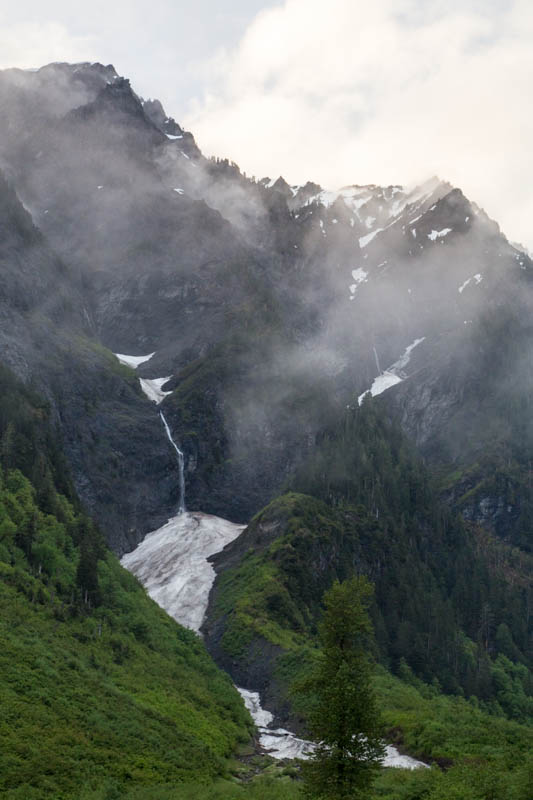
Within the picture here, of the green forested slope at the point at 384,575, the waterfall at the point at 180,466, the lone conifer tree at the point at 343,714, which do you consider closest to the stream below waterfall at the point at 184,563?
the waterfall at the point at 180,466

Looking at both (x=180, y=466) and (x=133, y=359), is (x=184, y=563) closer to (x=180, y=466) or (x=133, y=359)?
(x=180, y=466)

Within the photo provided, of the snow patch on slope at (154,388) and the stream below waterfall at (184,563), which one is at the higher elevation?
the snow patch on slope at (154,388)

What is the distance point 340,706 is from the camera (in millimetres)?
32281

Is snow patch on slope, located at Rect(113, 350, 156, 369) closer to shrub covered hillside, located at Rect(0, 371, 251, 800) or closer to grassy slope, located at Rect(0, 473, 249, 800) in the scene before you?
shrub covered hillside, located at Rect(0, 371, 251, 800)

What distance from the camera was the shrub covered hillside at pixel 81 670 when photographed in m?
39.1

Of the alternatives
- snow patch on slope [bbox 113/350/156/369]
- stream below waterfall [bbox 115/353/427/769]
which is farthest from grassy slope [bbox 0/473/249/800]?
snow patch on slope [bbox 113/350/156/369]

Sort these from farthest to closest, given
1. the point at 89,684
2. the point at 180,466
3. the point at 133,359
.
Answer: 1. the point at 133,359
2. the point at 180,466
3. the point at 89,684

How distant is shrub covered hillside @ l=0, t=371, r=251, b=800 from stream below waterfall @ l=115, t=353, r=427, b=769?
457 inches

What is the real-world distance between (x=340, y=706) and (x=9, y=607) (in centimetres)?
3226

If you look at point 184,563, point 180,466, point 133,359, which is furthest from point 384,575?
point 133,359

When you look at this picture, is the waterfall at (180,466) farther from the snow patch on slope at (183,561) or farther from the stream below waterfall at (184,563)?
the snow patch on slope at (183,561)

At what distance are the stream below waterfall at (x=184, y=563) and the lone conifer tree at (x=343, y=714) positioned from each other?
127 ft

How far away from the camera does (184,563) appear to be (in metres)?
119

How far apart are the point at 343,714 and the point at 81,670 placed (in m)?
26.0
